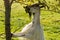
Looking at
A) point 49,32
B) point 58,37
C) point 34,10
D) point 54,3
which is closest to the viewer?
point 34,10

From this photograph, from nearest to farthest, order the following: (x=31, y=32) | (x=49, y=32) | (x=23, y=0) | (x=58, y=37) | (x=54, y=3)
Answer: (x=23, y=0)
(x=54, y=3)
(x=31, y=32)
(x=58, y=37)
(x=49, y=32)

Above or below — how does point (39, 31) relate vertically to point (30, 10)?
below

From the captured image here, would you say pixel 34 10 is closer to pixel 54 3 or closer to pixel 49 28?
pixel 54 3

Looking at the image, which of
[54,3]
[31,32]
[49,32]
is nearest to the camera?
[54,3]

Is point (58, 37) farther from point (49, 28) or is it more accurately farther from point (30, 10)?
point (30, 10)

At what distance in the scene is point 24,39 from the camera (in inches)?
148

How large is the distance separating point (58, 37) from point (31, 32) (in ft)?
14.8

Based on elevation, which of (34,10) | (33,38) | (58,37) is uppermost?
(34,10)

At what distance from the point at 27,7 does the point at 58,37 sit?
540 cm

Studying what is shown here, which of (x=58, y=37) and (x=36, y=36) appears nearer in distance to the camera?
(x=36, y=36)

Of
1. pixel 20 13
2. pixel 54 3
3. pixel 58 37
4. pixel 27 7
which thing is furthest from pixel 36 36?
pixel 20 13

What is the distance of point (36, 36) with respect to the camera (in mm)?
3914

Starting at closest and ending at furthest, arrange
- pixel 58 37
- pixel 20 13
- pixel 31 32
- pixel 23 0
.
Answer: pixel 23 0 < pixel 31 32 < pixel 58 37 < pixel 20 13

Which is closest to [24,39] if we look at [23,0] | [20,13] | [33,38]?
[33,38]
